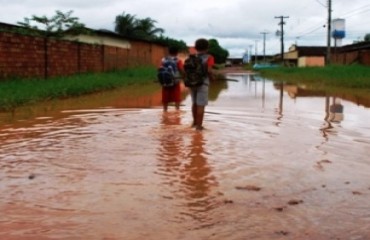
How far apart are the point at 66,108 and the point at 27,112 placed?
1.57 meters

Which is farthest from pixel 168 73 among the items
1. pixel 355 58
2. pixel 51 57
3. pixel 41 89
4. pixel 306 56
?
pixel 306 56

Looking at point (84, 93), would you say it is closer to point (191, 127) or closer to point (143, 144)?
point (191, 127)

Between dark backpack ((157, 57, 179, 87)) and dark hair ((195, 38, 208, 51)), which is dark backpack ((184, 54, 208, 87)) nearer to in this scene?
dark hair ((195, 38, 208, 51))

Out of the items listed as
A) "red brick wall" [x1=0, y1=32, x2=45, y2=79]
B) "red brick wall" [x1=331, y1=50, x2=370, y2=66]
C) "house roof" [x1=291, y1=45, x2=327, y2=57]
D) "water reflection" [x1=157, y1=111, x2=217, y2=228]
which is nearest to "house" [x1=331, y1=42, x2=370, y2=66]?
"red brick wall" [x1=331, y1=50, x2=370, y2=66]

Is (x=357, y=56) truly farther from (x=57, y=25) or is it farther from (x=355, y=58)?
(x=57, y=25)

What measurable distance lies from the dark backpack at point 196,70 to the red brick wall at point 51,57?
10.6m

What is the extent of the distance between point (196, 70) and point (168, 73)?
2397 mm

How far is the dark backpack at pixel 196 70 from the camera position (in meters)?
9.28

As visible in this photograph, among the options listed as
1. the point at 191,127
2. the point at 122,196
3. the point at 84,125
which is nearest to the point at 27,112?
the point at 84,125

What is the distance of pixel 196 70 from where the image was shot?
9305 mm

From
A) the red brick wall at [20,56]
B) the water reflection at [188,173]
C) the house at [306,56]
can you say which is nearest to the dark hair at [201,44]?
the water reflection at [188,173]

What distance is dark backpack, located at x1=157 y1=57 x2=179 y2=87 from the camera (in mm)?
11633

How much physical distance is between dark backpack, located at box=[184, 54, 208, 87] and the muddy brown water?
2.84 ft

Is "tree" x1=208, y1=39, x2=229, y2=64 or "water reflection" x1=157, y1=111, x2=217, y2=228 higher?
"tree" x1=208, y1=39, x2=229, y2=64
